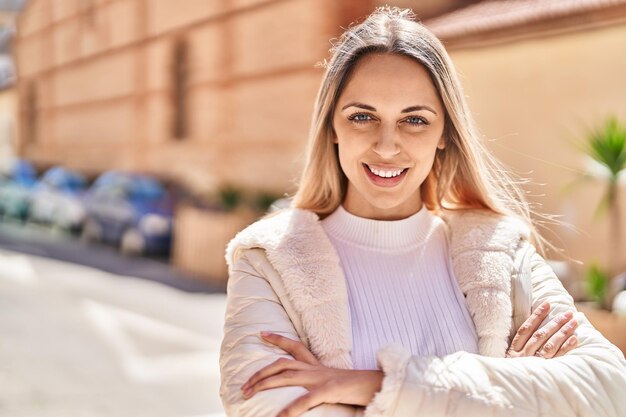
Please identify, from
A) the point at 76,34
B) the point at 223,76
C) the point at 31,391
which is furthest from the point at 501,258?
the point at 76,34

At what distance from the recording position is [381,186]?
212cm

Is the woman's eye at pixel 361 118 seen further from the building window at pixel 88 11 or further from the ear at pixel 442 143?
the building window at pixel 88 11

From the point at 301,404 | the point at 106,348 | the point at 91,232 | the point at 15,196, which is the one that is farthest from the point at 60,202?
the point at 301,404

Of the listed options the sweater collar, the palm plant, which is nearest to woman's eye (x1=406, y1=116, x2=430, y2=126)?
the sweater collar

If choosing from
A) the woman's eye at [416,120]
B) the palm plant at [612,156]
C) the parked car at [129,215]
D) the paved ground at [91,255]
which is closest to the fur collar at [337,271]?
the woman's eye at [416,120]

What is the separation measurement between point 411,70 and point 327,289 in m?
0.57

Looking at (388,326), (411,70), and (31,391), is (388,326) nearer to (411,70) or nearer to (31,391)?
(411,70)

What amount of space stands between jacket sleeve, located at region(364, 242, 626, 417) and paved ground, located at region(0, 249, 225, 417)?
3.11 m

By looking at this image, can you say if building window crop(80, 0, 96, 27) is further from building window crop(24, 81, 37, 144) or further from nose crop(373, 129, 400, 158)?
nose crop(373, 129, 400, 158)

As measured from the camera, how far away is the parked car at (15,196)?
17.8 metres

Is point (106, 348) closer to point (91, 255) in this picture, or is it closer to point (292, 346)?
point (292, 346)

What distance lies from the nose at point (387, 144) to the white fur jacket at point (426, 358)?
279 millimetres

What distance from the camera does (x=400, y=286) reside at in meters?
2.15

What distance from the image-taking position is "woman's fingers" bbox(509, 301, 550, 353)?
2074 mm
